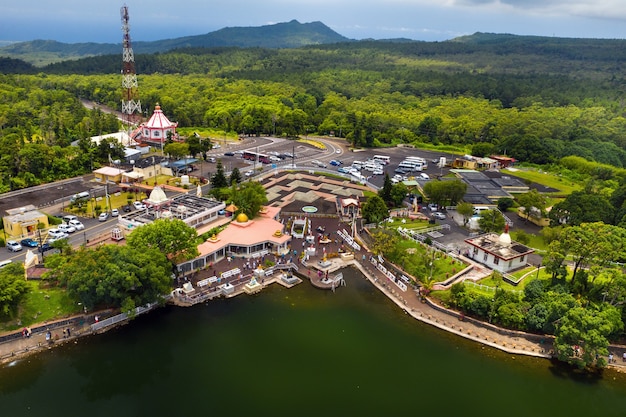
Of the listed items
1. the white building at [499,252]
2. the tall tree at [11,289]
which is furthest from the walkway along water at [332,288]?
the white building at [499,252]

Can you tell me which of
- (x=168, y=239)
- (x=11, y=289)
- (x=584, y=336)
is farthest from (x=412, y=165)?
(x=11, y=289)

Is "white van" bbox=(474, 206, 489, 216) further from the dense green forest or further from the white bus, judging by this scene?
the dense green forest

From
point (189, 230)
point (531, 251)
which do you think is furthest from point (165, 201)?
point (531, 251)

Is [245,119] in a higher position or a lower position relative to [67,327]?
higher

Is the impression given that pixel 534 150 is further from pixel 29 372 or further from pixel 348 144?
pixel 29 372

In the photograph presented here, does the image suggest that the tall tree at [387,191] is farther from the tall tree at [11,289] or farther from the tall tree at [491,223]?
the tall tree at [11,289]

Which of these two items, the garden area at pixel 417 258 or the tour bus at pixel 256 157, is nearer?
the garden area at pixel 417 258
